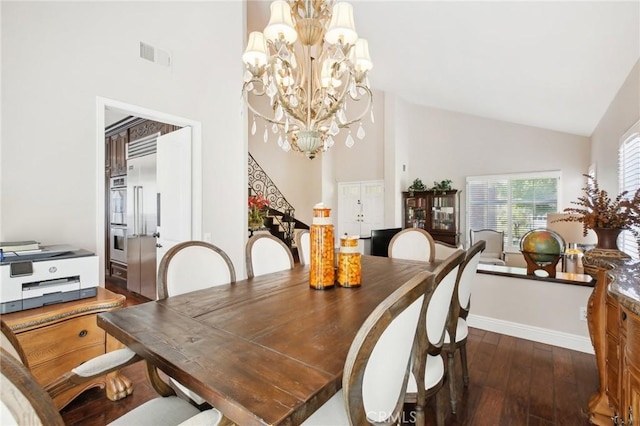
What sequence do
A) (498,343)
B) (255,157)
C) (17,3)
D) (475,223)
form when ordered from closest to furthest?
(17,3), (498,343), (475,223), (255,157)

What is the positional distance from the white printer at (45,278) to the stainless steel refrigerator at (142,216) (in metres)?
2.11

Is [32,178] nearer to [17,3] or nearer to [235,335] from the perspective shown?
[17,3]

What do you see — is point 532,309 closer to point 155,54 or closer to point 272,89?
Result: point 272,89

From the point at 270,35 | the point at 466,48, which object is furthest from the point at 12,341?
the point at 466,48

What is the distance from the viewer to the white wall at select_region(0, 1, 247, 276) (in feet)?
6.63

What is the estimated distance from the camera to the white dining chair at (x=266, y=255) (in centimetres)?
237

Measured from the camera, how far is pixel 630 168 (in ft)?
9.00

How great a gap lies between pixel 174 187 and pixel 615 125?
15.7 feet

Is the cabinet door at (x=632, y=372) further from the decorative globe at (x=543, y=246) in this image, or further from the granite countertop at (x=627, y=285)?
the decorative globe at (x=543, y=246)

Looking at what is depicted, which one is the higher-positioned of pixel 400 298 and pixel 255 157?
pixel 255 157

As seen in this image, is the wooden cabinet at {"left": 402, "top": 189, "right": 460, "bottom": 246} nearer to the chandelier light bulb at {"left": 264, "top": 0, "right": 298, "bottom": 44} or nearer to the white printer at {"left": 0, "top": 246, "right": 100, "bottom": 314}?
the chandelier light bulb at {"left": 264, "top": 0, "right": 298, "bottom": 44}

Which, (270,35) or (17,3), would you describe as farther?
(270,35)

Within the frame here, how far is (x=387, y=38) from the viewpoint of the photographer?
399 cm

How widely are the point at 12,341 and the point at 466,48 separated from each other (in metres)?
4.27
